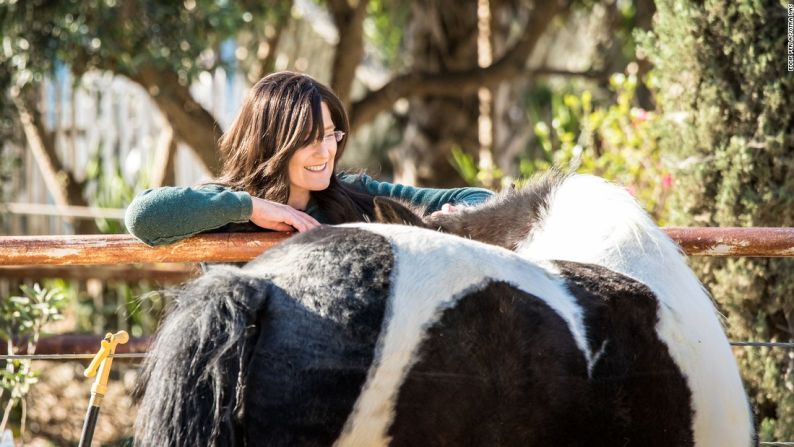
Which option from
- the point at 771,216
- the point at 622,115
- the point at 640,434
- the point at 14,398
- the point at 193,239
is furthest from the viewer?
the point at 622,115

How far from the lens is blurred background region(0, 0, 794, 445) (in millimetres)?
3711

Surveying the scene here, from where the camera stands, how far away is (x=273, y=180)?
2367 mm

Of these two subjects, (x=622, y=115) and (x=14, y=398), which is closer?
(x=14, y=398)

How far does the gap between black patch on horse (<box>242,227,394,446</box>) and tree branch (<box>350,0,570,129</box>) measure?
547 cm

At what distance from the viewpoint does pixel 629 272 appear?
6.14 feet

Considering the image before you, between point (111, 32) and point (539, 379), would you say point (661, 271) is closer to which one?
point (539, 379)

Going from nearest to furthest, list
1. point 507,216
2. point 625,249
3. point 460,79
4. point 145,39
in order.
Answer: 1. point 625,249
2. point 507,216
3. point 145,39
4. point 460,79

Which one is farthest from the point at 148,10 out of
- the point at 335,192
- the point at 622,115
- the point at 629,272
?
the point at 629,272

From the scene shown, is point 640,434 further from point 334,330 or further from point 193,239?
point 193,239

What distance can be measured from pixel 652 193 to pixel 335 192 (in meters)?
3.24

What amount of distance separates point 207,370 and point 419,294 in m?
0.38

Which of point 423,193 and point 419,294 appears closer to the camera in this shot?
point 419,294

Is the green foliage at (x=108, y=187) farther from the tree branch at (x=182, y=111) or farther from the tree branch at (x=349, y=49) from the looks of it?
the tree branch at (x=349, y=49)

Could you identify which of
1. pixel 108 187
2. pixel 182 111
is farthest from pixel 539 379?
pixel 108 187
